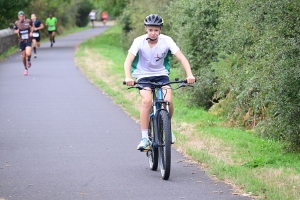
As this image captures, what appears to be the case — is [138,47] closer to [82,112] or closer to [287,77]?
[287,77]

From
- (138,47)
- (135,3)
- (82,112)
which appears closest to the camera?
(138,47)

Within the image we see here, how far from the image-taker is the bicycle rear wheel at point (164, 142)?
8.24 metres

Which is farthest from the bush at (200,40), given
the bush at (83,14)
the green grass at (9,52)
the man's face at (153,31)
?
the bush at (83,14)

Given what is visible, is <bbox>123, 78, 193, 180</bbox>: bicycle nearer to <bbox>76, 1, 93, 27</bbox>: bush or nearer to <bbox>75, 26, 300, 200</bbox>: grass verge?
<bbox>75, 26, 300, 200</bbox>: grass verge

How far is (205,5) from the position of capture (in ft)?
52.3

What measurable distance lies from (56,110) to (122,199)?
8.12m

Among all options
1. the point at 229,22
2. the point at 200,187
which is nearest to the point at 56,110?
the point at 229,22

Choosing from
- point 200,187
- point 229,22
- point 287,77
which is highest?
point 229,22

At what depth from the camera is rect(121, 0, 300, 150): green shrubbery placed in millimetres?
9500

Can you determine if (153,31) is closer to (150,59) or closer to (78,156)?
(150,59)

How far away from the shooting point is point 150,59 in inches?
350

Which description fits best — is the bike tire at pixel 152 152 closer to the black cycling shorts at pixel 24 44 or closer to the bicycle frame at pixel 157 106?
the bicycle frame at pixel 157 106

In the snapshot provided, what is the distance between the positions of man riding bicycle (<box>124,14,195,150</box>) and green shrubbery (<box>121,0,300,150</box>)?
1.42 m

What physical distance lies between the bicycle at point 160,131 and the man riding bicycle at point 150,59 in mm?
77
